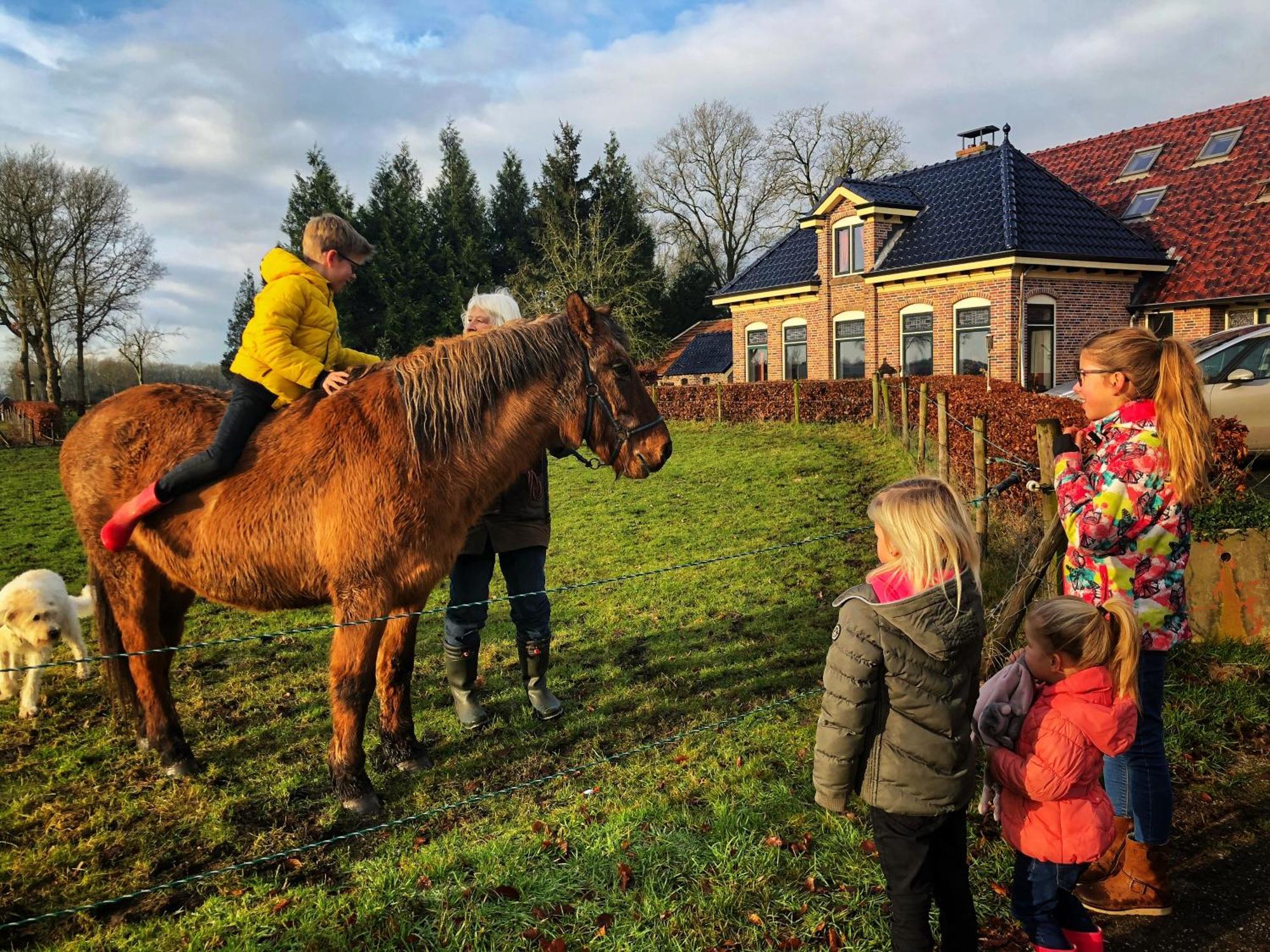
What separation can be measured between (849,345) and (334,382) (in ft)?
72.2

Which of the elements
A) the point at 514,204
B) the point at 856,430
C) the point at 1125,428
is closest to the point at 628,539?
the point at 1125,428

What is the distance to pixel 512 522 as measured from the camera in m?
4.45

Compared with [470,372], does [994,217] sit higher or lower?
higher

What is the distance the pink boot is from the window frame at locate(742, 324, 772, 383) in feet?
80.5

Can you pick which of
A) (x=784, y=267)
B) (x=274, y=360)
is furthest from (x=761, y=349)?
(x=274, y=360)

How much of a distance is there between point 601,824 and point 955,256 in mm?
20462

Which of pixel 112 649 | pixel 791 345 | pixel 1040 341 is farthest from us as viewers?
pixel 791 345

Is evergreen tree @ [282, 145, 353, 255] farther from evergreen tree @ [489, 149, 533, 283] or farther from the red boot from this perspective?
the red boot

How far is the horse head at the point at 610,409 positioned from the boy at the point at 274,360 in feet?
3.82

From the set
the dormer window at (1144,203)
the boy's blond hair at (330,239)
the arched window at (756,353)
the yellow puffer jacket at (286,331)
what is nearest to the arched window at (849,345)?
the arched window at (756,353)

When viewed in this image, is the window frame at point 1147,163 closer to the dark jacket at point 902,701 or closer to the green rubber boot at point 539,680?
the green rubber boot at point 539,680

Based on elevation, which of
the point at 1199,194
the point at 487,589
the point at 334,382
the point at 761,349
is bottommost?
the point at 487,589

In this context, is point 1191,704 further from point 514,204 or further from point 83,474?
point 514,204

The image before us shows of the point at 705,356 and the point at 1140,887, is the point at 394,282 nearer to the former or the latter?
the point at 705,356
